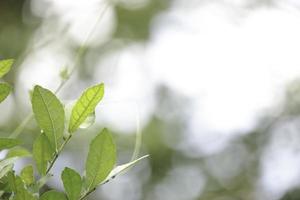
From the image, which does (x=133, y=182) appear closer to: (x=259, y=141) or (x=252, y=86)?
(x=259, y=141)

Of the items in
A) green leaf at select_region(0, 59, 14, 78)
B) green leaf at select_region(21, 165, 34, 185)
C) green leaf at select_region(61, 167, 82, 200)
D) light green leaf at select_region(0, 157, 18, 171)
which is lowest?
green leaf at select_region(21, 165, 34, 185)

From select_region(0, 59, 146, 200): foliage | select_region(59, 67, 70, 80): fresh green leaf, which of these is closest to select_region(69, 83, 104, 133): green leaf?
select_region(0, 59, 146, 200): foliage

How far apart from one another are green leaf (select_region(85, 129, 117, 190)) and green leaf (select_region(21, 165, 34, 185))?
65mm

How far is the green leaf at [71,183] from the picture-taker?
1.51ft

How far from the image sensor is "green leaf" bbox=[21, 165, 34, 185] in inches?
20.0

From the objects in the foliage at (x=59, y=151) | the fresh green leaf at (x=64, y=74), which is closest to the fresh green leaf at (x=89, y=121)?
the foliage at (x=59, y=151)

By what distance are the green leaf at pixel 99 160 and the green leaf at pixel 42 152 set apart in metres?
0.04

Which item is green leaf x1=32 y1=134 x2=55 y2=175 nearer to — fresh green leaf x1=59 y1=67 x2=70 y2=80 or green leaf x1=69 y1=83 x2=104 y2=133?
green leaf x1=69 y1=83 x2=104 y2=133

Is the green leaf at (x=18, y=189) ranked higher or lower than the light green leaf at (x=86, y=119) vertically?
lower

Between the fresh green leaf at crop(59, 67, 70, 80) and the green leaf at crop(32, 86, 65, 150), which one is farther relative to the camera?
the fresh green leaf at crop(59, 67, 70, 80)

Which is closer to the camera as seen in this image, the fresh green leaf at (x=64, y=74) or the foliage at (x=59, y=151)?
the foliage at (x=59, y=151)

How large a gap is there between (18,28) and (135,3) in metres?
0.61

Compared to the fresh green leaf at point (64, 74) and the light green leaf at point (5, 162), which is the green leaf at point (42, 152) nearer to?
the light green leaf at point (5, 162)

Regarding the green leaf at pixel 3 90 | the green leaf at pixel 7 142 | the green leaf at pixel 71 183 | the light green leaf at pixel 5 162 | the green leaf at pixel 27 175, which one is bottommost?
the green leaf at pixel 27 175
